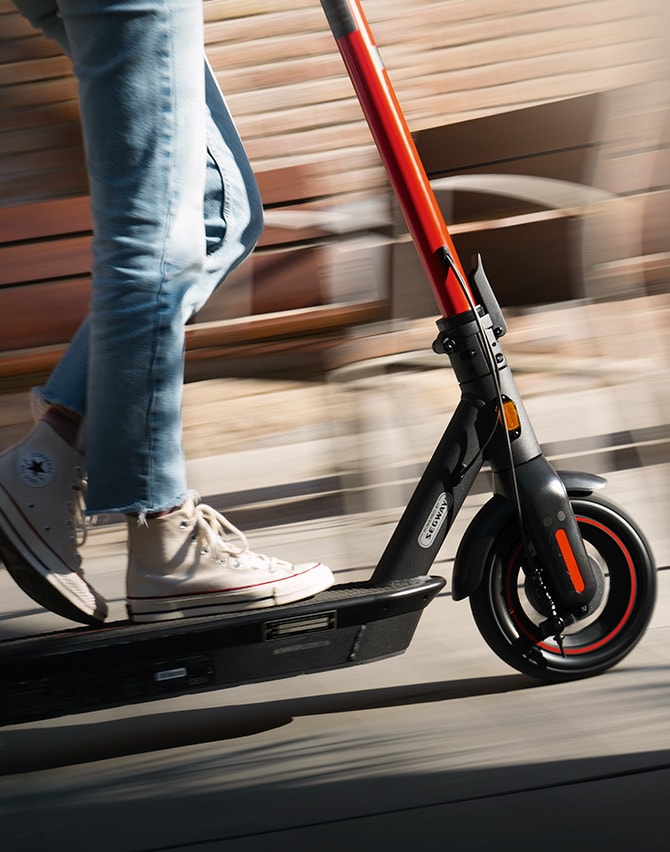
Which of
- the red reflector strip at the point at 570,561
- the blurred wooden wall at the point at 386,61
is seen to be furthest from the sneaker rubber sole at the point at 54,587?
the blurred wooden wall at the point at 386,61

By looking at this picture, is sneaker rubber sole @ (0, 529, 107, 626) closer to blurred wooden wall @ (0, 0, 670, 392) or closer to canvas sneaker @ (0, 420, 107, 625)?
canvas sneaker @ (0, 420, 107, 625)

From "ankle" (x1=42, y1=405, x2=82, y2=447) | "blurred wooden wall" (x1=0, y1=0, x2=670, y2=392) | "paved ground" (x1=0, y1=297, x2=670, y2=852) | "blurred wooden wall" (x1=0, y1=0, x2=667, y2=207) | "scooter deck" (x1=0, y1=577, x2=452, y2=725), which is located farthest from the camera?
"blurred wooden wall" (x1=0, y1=0, x2=667, y2=207)

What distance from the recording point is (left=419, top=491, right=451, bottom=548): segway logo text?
1.49m

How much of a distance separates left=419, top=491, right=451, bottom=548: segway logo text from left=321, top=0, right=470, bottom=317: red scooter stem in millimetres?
261

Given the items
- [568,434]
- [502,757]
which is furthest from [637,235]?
[502,757]

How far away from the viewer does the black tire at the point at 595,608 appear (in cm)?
150

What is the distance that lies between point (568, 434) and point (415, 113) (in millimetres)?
1151

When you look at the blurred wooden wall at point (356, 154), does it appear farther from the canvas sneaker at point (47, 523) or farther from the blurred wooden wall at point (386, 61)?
the canvas sneaker at point (47, 523)

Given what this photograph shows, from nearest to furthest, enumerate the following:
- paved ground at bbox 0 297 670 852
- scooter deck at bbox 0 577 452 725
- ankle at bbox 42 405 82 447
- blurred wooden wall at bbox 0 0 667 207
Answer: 1. paved ground at bbox 0 297 670 852
2. scooter deck at bbox 0 577 452 725
3. ankle at bbox 42 405 82 447
4. blurred wooden wall at bbox 0 0 667 207

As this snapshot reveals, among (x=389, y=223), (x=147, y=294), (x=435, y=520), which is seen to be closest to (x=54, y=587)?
(x=147, y=294)

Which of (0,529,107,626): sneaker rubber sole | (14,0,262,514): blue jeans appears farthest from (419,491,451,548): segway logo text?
(0,529,107,626): sneaker rubber sole

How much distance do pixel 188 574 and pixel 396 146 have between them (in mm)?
638

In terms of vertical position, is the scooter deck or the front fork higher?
the front fork

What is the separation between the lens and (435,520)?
149 centimetres
